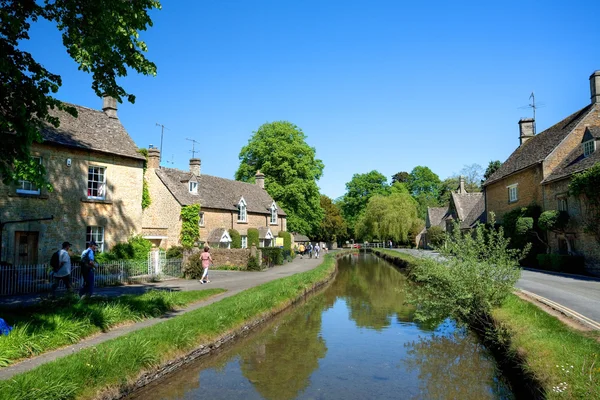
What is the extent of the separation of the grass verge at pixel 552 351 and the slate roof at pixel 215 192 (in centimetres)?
2597

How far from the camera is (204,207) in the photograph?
34.8m

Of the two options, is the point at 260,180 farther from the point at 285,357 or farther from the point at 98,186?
the point at 285,357

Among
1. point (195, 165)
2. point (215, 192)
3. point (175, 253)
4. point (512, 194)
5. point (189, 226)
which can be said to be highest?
point (195, 165)

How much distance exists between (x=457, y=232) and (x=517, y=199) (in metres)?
21.8

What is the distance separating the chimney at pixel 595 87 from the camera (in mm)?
27531

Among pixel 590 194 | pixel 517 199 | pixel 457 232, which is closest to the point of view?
pixel 457 232

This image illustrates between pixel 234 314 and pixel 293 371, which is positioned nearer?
pixel 293 371

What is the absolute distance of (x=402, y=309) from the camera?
61.9 ft

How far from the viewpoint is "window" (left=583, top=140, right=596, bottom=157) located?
24594 mm

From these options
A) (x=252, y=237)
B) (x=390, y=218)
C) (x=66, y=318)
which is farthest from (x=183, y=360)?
(x=390, y=218)

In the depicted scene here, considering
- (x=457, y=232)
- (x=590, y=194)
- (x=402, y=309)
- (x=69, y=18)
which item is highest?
(x=69, y=18)

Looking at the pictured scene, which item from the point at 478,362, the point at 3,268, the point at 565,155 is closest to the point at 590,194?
the point at 565,155

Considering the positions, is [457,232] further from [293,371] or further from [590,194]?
[590,194]

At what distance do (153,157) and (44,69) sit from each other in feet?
76.2
